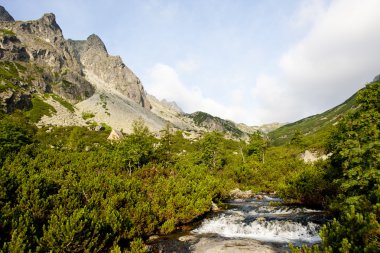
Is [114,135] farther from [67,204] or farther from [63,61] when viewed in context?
[63,61]

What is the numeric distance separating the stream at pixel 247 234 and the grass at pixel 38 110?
97935 millimetres

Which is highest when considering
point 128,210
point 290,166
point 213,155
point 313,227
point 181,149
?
point 181,149

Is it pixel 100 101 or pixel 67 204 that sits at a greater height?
pixel 100 101

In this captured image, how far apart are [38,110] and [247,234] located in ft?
368

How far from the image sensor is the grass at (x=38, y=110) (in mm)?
98644

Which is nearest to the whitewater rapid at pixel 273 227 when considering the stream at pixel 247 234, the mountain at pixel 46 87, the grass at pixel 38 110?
the stream at pixel 247 234

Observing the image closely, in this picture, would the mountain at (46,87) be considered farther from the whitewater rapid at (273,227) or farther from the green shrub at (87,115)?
the whitewater rapid at (273,227)

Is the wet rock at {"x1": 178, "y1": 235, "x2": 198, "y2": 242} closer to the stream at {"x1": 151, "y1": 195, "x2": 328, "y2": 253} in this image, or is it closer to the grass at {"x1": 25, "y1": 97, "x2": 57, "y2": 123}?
the stream at {"x1": 151, "y1": 195, "x2": 328, "y2": 253}

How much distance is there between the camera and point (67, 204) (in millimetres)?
15484

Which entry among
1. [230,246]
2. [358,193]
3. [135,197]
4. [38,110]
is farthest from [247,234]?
[38,110]

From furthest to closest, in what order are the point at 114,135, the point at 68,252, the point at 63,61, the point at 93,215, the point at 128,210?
1. the point at 63,61
2. the point at 114,135
3. the point at 128,210
4. the point at 93,215
5. the point at 68,252

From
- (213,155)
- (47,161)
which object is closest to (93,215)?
(47,161)

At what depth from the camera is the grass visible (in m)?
98.6

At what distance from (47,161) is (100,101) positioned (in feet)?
443
